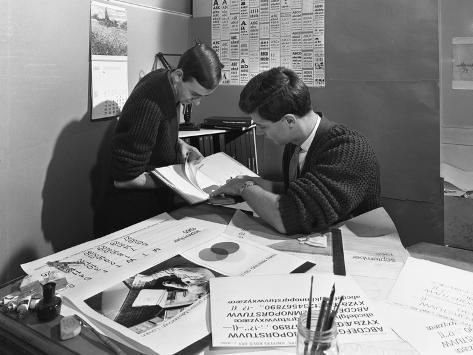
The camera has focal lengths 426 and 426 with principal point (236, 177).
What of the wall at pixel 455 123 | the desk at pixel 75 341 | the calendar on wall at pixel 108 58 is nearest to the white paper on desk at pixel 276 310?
the desk at pixel 75 341

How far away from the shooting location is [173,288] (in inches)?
33.7

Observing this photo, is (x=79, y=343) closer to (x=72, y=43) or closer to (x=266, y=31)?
(x=72, y=43)

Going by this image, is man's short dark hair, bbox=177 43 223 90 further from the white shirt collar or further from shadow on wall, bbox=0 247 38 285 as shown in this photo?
shadow on wall, bbox=0 247 38 285

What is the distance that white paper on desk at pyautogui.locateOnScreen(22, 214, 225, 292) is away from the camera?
0.95 metres

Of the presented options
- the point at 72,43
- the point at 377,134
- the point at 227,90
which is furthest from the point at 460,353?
the point at 227,90

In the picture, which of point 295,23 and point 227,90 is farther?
point 227,90

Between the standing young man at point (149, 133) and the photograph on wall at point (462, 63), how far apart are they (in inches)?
33.7

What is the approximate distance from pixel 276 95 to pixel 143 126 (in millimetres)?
535

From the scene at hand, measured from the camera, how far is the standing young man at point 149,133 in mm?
1579

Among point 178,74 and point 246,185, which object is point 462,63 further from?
point 178,74

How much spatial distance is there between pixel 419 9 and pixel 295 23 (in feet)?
1.91

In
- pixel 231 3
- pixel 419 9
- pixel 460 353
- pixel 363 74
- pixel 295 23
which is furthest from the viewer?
pixel 231 3

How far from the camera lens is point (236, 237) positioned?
1166 millimetres

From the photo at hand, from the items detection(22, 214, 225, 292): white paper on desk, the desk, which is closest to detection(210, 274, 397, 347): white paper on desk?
the desk
